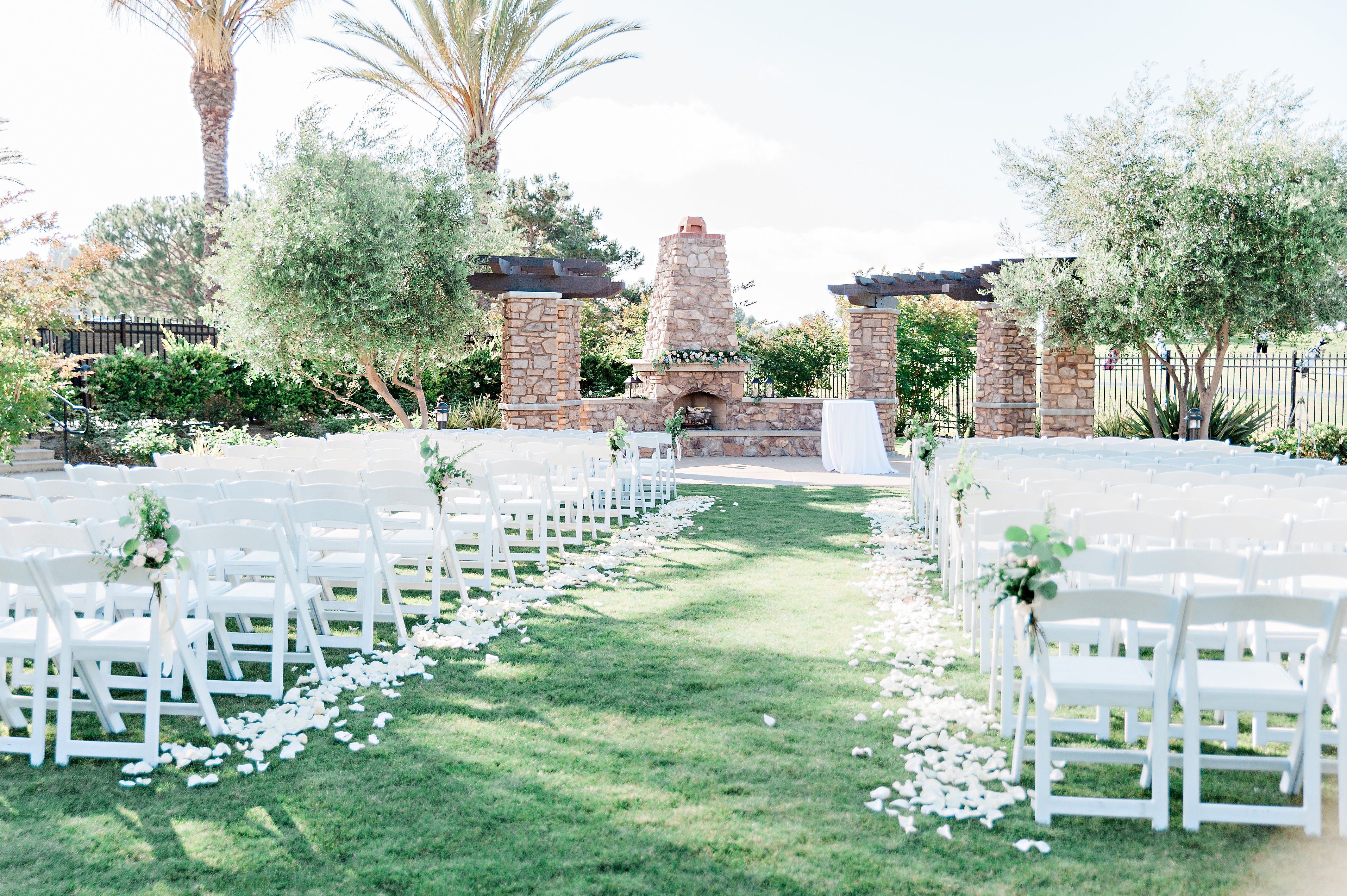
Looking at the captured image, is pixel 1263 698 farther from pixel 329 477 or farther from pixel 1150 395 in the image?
pixel 1150 395

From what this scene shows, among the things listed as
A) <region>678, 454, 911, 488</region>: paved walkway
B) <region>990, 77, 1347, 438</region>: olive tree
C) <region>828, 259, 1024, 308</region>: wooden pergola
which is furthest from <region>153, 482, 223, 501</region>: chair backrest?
<region>828, 259, 1024, 308</region>: wooden pergola

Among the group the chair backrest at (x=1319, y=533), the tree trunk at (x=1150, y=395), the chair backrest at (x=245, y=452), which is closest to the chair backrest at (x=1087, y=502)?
the chair backrest at (x=1319, y=533)

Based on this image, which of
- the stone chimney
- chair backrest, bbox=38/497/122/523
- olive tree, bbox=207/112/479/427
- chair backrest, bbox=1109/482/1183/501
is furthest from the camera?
the stone chimney

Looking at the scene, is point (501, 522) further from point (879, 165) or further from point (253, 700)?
point (879, 165)

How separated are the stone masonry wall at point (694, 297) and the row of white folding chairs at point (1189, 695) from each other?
14.5 metres

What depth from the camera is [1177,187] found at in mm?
11258

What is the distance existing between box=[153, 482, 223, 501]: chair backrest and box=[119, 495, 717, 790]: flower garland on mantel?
132 centimetres

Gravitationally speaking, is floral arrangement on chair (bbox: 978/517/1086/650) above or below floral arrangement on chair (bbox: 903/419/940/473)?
below

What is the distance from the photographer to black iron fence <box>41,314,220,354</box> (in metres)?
14.8

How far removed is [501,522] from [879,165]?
2769cm

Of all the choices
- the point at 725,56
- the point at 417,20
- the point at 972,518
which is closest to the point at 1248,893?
the point at 972,518

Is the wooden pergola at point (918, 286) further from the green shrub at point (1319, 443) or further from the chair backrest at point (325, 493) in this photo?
the chair backrest at point (325, 493)

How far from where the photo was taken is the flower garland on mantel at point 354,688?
11.4 ft

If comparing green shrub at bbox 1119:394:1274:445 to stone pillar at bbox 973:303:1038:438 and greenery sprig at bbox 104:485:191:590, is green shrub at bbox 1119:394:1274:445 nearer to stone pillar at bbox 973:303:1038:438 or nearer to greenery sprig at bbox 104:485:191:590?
stone pillar at bbox 973:303:1038:438
